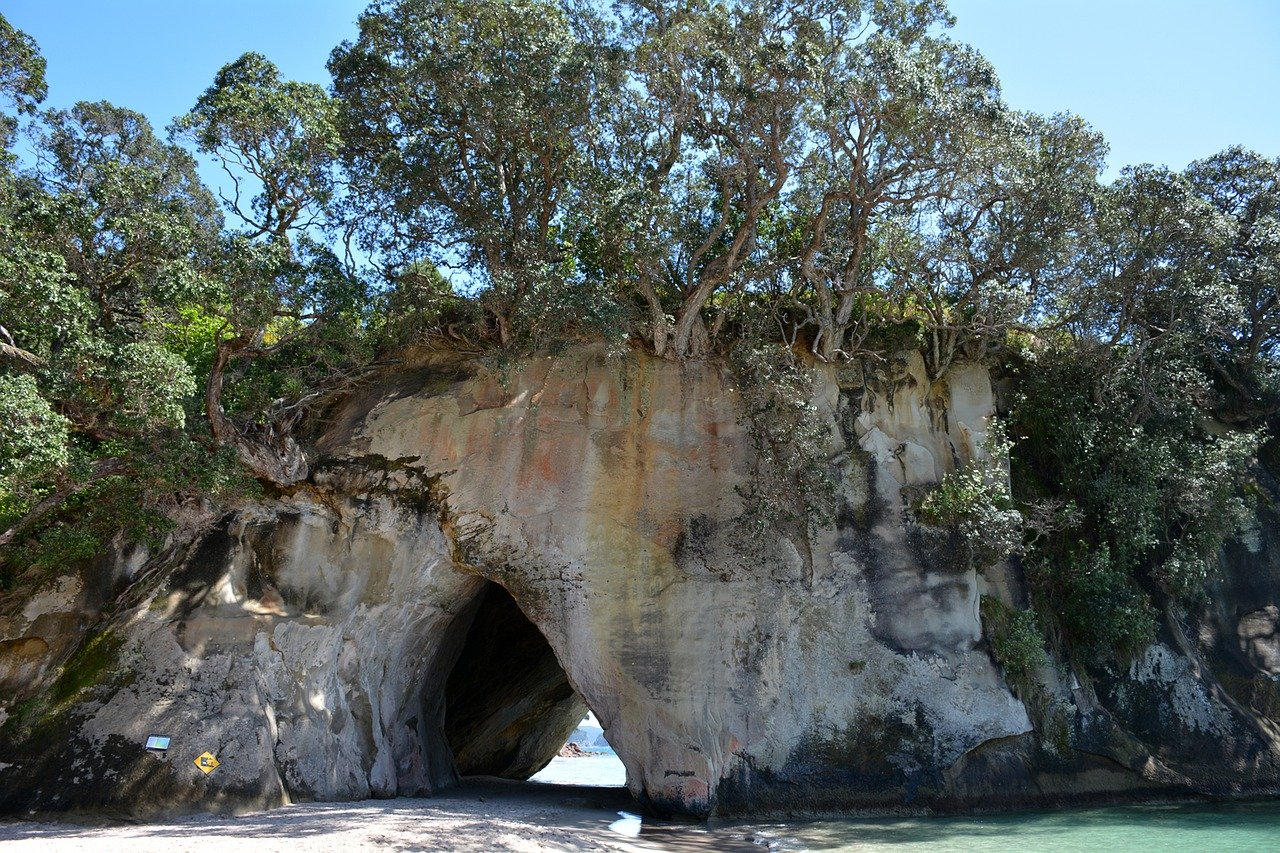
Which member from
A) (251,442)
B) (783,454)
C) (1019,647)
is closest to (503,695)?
(251,442)

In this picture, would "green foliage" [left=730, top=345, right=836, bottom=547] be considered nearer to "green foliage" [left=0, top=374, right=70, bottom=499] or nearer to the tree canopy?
the tree canopy

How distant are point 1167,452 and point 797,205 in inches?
325

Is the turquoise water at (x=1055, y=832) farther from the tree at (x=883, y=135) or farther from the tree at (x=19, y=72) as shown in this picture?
the tree at (x=19, y=72)

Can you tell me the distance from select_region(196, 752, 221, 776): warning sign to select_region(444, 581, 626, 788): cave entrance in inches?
295

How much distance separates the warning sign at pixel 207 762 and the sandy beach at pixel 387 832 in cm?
68

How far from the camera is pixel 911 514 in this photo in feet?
52.7

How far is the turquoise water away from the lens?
1126 cm

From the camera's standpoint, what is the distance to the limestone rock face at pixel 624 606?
537 inches

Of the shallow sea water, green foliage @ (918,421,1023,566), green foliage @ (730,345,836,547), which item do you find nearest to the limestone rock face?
green foliage @ (730,345,836,547)

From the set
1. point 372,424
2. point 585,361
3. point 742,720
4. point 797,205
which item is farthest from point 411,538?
point 797,205

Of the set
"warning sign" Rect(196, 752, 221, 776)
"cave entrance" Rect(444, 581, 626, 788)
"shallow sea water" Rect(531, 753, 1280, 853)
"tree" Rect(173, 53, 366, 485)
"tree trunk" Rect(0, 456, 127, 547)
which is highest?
"tree" Rect(173, 53, 366, 485)

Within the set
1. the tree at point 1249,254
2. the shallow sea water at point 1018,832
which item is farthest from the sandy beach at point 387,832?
the tree at point 1249,254

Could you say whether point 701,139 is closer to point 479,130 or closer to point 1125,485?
point 479,130

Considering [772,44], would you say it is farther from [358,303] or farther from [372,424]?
[372,424]
